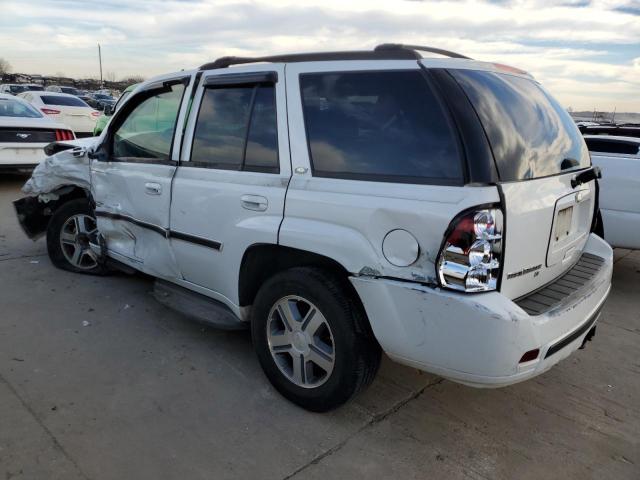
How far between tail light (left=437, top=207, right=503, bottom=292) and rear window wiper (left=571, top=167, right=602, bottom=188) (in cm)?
78

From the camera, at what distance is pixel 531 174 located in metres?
2.51

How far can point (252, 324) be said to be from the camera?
3115mm

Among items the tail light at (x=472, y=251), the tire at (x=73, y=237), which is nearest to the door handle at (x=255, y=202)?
the tail light at (x=472, y=251)

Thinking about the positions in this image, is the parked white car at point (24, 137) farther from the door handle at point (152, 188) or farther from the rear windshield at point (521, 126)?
the rear windshield at point (521, 126)

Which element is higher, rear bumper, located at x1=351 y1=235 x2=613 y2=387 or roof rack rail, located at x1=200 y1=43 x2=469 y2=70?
roof rack rail, located at x1=200 y1=43 x2=469 y2=70

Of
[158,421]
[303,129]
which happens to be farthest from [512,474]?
[303,129]

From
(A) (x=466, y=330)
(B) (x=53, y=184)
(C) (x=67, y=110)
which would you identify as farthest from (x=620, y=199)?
(C) (x=67, y=110)

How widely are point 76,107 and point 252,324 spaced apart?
14059 millimetres

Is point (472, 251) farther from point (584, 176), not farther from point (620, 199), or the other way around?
Result: point (620, 199)

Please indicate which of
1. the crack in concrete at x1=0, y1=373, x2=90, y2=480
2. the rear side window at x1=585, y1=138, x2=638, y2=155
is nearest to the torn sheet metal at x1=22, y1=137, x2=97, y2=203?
the crack in concrete at x1=0, y1=373, x2=90, y2=480

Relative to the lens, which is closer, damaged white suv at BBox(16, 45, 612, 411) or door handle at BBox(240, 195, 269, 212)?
damaged white suv at BBox(16, 45, 612, 411)

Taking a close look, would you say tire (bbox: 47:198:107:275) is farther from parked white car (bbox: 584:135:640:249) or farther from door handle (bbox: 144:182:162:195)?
parked white car (bbox: 584:135:640:249)

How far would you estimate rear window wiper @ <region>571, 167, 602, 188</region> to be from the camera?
9.12 ft

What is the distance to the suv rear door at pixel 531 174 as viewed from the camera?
7.79 ft
